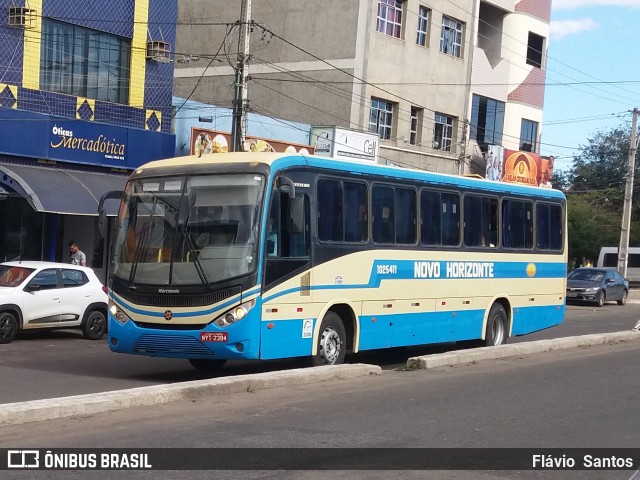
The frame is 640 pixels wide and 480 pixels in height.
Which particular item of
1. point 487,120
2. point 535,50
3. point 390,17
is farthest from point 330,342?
point 535,50

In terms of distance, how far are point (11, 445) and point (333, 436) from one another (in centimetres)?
299

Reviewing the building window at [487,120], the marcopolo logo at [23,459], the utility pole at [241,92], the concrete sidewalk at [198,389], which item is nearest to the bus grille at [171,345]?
the concrete sidewalk at [198,389]

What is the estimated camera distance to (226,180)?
13.7 metres

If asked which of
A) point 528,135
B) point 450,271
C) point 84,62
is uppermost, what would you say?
point 528,135

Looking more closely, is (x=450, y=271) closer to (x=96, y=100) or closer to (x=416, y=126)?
(x=96, y=100)

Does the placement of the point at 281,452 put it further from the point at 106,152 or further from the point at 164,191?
the point at 106,152

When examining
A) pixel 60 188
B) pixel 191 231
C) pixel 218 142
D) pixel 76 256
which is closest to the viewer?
pixel 191 231

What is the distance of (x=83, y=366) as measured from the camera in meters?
15.5

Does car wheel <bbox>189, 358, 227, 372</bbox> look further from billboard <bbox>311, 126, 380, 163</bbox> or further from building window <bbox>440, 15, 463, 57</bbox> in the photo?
building window <bbox>440, 15, 463, 57</bbox>

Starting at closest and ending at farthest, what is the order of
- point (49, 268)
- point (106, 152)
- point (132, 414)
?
point (132, 414), point (49, 268), point (106, 152)

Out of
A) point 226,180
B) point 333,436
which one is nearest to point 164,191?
point 226,180

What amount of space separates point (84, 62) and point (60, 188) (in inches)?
169

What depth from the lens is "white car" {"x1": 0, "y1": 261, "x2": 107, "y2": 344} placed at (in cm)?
1820

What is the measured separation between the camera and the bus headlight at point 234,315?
1318cm
